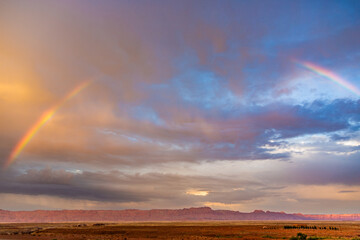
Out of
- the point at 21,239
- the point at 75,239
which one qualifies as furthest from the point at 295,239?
the point at 21,239

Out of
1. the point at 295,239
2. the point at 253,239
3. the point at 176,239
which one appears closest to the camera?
the point at 295,239

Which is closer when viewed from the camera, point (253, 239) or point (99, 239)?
point (253, 239)

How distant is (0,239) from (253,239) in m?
47.7

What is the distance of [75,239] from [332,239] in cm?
4419

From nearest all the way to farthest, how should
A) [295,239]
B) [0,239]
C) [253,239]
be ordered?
[295,239], [253,239], [0,239]

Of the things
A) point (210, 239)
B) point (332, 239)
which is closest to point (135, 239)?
point (210, 239)

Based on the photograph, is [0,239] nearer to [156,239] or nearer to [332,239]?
[156,239]

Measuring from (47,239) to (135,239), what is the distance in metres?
18.0

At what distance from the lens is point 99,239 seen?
57.7 meters

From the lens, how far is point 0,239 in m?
62.2

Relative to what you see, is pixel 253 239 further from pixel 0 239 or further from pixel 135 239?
pixel 0 239

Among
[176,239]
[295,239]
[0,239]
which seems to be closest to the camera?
[295,239]

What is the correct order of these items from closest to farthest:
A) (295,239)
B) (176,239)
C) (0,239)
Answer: (295,239)
(176,239)
(0,239)

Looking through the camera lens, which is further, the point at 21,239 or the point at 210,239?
the point at 21,239
